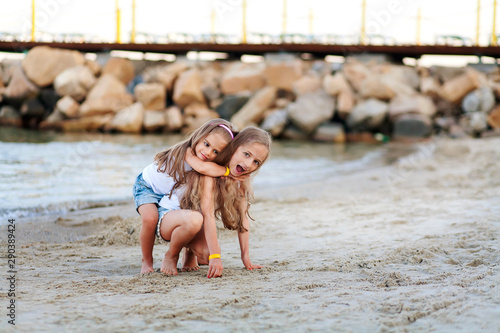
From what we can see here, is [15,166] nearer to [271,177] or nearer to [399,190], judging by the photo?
[271,177]

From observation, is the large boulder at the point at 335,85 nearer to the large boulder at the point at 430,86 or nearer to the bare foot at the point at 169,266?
the large boulder at the point at 430,86

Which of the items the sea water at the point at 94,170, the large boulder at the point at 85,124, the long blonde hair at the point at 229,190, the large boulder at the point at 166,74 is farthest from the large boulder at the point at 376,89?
the long blonde hair at the point at 229,190

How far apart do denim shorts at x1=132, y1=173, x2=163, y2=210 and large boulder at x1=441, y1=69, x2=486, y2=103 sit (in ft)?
51.1

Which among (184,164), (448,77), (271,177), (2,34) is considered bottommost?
(271,177)

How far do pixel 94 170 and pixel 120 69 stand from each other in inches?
460

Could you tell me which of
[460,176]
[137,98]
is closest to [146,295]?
[460,176]

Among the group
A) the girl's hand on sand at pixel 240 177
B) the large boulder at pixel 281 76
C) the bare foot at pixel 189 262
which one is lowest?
the bare foot at pixel 189 262

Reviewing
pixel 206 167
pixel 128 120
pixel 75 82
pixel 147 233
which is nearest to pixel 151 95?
pixel 128 120

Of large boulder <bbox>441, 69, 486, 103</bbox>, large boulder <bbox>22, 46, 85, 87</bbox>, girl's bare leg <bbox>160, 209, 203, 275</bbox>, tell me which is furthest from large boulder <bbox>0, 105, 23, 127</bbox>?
girl's bare leg <bbox>160, 209, 203, 275</bbox>

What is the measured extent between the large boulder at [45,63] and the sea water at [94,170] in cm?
578

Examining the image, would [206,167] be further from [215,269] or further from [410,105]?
[410,105]

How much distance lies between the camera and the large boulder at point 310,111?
1589 cm

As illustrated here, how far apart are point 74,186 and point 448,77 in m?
14.8

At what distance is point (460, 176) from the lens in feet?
22.4
